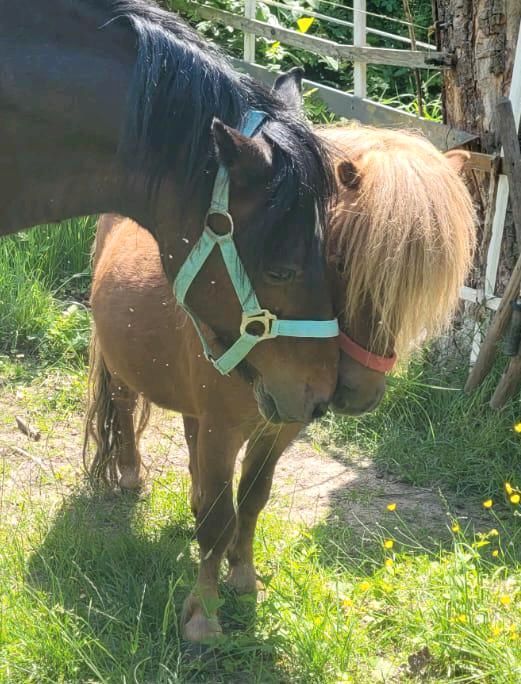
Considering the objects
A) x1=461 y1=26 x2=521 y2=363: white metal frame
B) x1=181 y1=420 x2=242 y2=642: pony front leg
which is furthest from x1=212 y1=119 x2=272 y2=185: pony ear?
x1=461 y1=26 x2=521 y2=363: white metal frame

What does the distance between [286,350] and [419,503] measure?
1792 millimetres

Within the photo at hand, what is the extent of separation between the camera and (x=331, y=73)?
886cm

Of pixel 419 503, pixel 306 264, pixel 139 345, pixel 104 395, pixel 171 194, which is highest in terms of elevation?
pixel 171 194

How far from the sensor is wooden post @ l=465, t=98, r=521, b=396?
400cm

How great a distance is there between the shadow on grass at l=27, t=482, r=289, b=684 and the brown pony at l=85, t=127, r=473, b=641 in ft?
0.33

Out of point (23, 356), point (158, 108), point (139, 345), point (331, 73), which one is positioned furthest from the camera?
point (331, 73)

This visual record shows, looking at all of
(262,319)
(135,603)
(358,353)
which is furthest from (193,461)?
(262,319)

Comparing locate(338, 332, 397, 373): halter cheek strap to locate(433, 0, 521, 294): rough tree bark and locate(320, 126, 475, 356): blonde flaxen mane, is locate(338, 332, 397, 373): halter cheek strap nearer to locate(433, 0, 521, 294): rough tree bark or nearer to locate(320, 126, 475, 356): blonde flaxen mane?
locate(320, 126, 475, 356): blonde flaxen mane

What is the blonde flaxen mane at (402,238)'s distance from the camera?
2.47 metres

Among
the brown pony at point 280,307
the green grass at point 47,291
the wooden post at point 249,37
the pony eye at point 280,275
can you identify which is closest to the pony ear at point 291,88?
the brown pony at point 280,307

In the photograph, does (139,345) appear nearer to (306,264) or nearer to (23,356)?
(306,264)

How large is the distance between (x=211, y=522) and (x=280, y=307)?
3.29ft

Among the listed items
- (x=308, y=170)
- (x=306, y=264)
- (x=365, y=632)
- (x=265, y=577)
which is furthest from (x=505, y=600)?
(x=308, y=170)

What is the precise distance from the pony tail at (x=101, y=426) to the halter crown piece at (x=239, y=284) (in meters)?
1.67
